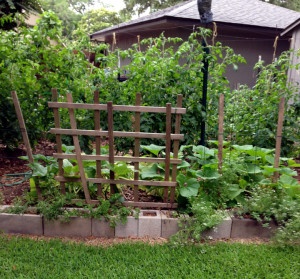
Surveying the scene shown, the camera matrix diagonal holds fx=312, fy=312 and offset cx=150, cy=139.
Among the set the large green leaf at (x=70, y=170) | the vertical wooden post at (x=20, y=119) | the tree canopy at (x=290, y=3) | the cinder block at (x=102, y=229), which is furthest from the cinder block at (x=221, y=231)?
Answer: the tree canopy at (x=290, y=3)

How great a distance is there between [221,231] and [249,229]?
0.26 m

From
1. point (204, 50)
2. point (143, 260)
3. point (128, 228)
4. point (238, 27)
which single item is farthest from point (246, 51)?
point (143, 260)

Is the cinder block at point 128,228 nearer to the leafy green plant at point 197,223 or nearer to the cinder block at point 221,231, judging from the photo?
the leafy green plant at point 197,223

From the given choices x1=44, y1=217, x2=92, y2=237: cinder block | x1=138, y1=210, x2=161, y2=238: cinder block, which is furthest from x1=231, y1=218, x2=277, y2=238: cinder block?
x1=44, y1=217, x2=92, y2=237: cinder block

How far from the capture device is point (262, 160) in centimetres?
331

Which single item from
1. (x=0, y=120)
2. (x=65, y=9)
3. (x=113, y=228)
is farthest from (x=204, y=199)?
(x=65, y=9)

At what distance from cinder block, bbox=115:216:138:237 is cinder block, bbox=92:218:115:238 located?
0.05m

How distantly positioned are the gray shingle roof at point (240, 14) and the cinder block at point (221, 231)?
23.9 feet

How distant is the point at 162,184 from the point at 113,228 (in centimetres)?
59

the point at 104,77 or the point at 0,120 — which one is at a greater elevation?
the point at 104,77

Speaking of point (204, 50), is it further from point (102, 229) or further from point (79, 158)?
→ point (102, 229)

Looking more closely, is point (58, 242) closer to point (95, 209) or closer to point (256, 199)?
point (95, 209)

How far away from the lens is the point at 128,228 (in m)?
2.77

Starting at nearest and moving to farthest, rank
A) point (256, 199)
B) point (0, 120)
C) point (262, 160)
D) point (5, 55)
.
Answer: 1. point (256, 199)
2. point (262, 160)
3. point (5, 55)
4. point (0, 120)
